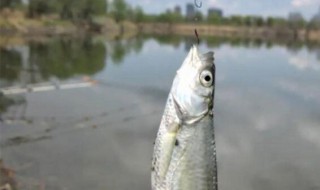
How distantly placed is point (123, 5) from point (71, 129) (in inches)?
3750

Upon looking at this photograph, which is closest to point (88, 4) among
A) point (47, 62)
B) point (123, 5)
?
point (123, 5)

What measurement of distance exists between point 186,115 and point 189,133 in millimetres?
75

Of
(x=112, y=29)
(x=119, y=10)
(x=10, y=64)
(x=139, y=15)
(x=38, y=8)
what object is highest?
(x=38, y=8)

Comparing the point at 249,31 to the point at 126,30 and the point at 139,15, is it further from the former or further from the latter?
the point at 126,30

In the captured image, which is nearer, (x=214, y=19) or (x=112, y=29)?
(x=112, y=29)

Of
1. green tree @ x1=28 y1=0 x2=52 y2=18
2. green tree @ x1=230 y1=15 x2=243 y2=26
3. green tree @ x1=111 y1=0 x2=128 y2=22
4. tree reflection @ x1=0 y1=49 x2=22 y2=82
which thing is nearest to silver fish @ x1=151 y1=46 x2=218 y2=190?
tree reflection @ x1=0 y1=49 x2=22 y2=82

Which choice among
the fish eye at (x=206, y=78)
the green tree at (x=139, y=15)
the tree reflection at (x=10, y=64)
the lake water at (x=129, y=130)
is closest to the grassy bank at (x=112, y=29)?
the green tree at (x=139, y=15)

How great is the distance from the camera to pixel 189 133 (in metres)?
1.93

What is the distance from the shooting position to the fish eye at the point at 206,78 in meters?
1.91

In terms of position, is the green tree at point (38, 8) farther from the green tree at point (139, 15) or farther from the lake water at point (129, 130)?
the lake water at point (129, 130)

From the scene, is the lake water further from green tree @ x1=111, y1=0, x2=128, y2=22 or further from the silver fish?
green tree @ x1=111, y1=0, x2=128, y2=22

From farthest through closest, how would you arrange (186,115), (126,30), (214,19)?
(214,19) < (126,30) < (186,115)

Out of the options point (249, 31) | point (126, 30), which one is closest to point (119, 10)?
point (126, 30)

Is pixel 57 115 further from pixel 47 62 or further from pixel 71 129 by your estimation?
pixel 47 62
